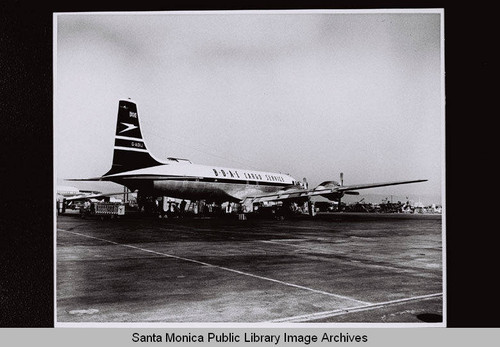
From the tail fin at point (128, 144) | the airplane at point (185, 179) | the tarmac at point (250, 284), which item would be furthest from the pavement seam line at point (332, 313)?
the tail fin at point (128, 144)

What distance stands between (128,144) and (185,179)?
20.0 feet

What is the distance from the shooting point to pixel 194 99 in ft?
29.5

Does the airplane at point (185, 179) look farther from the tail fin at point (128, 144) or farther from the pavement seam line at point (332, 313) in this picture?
the pavement seam line at point (332, 313)

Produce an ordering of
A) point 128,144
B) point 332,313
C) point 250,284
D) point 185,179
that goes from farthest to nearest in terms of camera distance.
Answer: point 185,179 → point 128,144 → point 250,284 → point 332,313

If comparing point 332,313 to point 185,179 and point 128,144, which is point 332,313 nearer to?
point 128,144

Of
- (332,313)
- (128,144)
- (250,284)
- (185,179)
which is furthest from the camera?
(185,179)

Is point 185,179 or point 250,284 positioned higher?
point 185,179

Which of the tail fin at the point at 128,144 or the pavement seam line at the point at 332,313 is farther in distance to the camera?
the tail fin at the point at 128,144

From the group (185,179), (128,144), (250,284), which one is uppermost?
(128,144)

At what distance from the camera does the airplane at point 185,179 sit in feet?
34.3

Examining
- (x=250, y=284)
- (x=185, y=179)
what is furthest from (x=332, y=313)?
(x=185, y=179)

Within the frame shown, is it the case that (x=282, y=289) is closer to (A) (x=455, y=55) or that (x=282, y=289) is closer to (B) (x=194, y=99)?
(B) (x=194, y=99)

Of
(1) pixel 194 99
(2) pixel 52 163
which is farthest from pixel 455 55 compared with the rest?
(2) pixel 52 163

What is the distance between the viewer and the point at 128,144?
11.5 metres
